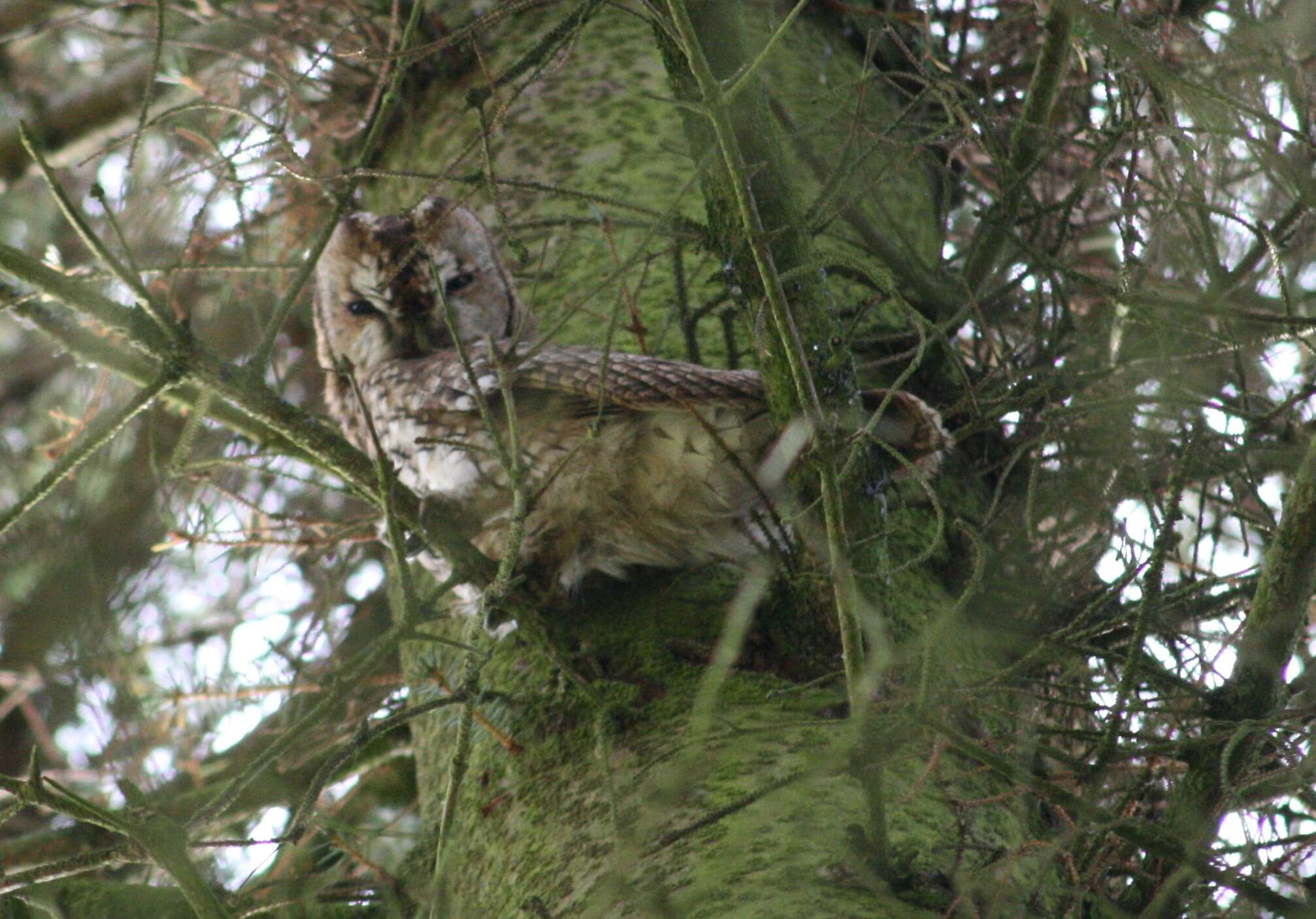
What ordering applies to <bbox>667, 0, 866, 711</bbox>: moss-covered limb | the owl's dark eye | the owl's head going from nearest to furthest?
<bbox>667, 0, 866, 711</bbox>: moss-covered limb, the owl's head, the owl's dark eye

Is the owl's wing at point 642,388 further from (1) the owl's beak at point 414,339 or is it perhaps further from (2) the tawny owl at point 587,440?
(1) the owl's beak at point 414,339

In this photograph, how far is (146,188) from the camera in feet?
8.98

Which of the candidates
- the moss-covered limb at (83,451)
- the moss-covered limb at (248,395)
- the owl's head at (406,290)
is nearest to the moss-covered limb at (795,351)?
the moss-covered limb at (248,395)

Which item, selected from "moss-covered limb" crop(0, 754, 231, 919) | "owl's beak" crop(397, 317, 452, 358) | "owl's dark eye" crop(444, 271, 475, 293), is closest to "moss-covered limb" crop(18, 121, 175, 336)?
"moss-covered limb" crop(0, 754, 231, 919)

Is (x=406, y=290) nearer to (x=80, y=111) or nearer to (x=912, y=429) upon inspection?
(x=912, y=429)

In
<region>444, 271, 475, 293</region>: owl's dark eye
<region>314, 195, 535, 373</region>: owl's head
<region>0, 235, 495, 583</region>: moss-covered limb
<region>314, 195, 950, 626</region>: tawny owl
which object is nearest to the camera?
<region>0, 235, 495, 583</region>: moss-covered limb

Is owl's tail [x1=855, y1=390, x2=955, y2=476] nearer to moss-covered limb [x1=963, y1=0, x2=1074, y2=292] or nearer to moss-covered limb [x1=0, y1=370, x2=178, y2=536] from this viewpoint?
moss-covered limb [x1=963, y1=0, x2=1074, y2=292]

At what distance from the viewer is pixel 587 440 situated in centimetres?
195

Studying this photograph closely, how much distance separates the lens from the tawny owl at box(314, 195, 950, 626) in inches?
85.6

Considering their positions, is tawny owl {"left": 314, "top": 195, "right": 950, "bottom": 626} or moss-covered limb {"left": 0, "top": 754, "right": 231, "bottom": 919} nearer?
moss-covered limb {"left": 0, "top": 754, "right": 231, "bottom": 919}

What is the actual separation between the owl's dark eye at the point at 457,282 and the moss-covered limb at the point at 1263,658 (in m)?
2.15

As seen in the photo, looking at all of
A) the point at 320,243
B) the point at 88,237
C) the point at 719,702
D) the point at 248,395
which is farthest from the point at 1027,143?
the point at 88,237

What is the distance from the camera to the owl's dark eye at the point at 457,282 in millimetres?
3270

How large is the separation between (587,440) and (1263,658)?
3.46 ft
